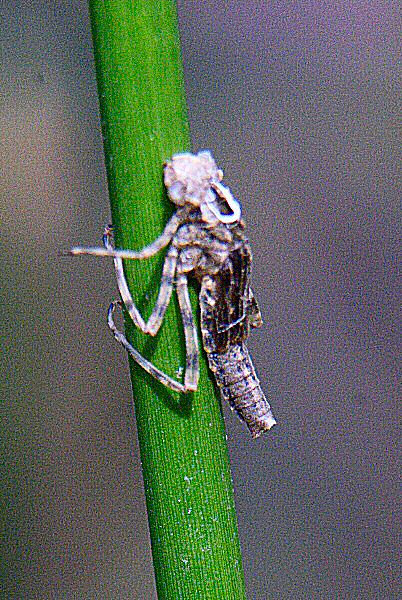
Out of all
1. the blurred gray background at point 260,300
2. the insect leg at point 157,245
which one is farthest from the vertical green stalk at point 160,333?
the blurred gray background at point 260,300

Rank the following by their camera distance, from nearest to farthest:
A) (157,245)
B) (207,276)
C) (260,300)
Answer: (157,245) < (207,276) < (260,300)

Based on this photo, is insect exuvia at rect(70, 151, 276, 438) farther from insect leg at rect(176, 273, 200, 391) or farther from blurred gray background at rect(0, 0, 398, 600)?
blurred gray background at rect(0, 0, 398, 600)

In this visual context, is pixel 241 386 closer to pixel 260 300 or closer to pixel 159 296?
pixel 159 296

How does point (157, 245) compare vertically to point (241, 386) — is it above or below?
above

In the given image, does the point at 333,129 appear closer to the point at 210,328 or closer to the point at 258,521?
the point at 258,521

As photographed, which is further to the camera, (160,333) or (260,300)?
(260,300)

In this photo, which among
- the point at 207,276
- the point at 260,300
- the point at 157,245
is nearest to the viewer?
the point at 157,245

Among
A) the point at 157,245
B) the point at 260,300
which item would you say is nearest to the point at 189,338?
the point at 157,245
